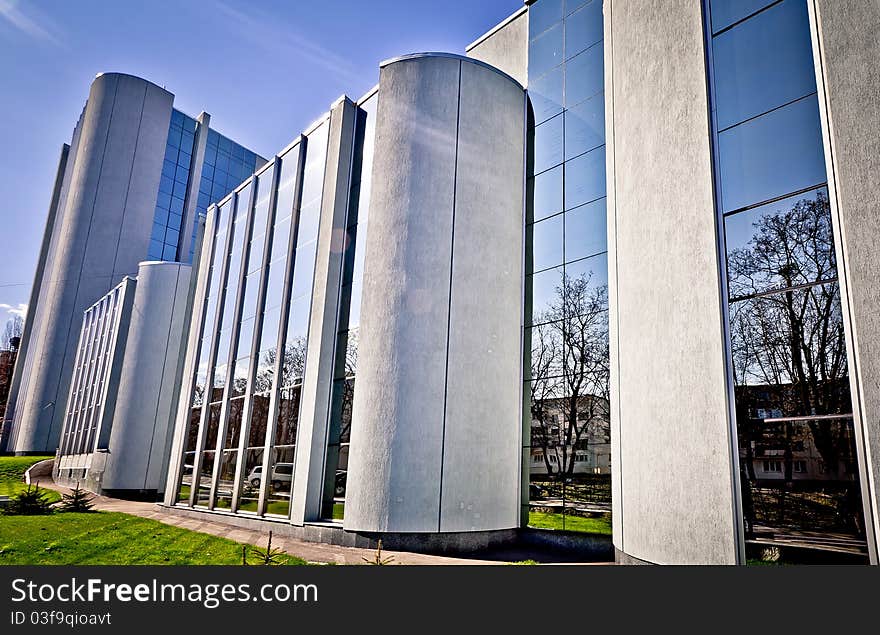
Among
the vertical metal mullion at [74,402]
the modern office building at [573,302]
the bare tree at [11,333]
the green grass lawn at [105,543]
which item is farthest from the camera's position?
the bare tree at [11,333]

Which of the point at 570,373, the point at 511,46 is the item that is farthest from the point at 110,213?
the point at 570,373

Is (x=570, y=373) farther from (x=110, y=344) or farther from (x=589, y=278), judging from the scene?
(x=110, y=344)

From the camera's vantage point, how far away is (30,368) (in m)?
48.4

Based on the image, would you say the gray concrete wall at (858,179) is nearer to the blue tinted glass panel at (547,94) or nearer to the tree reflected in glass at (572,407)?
the tree reflected in glass at (572,407)

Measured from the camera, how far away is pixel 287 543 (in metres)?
14.2

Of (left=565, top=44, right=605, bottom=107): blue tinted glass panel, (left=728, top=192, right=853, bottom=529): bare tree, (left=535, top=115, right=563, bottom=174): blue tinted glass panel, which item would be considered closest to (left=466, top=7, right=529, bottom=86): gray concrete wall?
(left=565, top=44, right=605, bottom=107): blue tinted glass panel

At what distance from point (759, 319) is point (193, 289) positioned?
2570cm

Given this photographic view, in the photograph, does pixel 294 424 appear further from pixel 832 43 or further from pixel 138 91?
pixel 138 91

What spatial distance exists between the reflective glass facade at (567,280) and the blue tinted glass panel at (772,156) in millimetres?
4740

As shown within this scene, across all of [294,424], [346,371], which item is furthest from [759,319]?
[294,424]

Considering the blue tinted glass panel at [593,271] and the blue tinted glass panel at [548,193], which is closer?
the blue tinted glass panel at [593,271]

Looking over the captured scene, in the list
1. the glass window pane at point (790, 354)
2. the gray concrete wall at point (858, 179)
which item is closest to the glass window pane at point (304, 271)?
the glass window pane at point (790, 354)

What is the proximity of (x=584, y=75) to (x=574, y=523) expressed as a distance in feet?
36.4

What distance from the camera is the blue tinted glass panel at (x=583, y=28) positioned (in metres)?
15.6
